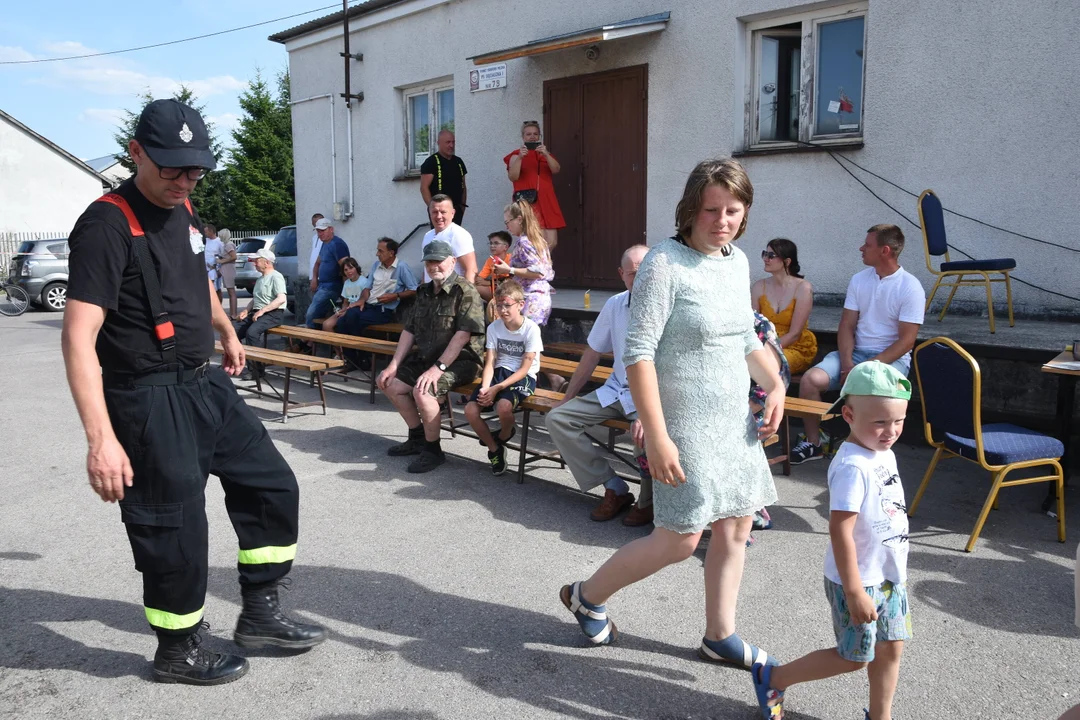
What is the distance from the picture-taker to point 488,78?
10.9 m

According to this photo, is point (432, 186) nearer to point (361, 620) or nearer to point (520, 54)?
point (520, 54)

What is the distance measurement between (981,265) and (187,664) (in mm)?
6149

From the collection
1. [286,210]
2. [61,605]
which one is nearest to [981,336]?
[61,605]

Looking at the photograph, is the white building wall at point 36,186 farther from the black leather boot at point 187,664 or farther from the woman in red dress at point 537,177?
the black leather boot at point 187,664

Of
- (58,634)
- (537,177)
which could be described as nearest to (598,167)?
(537,177)

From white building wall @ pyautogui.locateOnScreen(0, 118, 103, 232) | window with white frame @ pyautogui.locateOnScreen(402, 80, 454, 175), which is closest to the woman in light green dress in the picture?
window with white frame @ pyautogui.locateOnScreen(402, 80, 454, 175)

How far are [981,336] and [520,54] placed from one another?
5898mm

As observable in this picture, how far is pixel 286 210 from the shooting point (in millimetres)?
43125

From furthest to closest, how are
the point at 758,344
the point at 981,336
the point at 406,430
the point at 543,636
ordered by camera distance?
the point at 406,430 < the point at 981,336 < the point at 543,636 < the point at 758,344

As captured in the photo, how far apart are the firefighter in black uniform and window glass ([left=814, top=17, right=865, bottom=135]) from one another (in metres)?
6.56

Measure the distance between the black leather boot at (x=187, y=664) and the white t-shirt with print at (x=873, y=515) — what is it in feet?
7.13

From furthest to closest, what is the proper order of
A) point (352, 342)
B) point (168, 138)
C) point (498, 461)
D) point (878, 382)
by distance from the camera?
point (352, 342) → point (498, 461) → point (168, 138) → point (878, 382)

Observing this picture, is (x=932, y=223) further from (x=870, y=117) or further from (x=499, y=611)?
(x=499, y=611)

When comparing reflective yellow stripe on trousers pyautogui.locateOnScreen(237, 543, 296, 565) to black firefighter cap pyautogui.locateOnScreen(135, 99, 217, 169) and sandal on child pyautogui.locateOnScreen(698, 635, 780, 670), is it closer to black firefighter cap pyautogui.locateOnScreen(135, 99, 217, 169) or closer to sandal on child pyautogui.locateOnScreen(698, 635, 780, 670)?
black firefighter cap pyautogui.locateOnScreen(135, 99, 217, 169)
